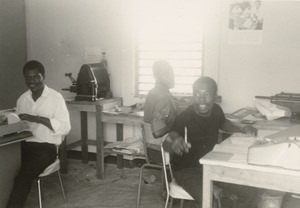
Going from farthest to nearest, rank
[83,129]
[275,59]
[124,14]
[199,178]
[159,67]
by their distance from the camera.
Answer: [83,129], [124,14], [275,59], [159,67], [199,178]

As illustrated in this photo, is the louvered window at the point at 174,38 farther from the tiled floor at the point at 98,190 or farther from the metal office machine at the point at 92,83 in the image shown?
the tiled floor at the point at 98,190

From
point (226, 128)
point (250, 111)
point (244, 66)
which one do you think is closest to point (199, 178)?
point (226, 128)

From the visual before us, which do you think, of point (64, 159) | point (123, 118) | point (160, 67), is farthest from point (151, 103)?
point (64, 159)

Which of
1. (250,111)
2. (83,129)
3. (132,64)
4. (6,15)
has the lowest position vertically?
(83,129)

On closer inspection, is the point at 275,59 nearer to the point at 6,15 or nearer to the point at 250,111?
the point at 250,111

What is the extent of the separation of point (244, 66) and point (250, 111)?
20.4 inches

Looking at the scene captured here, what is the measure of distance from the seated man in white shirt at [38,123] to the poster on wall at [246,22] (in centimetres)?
191

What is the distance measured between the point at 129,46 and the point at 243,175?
2.81 meters

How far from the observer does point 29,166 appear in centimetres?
305

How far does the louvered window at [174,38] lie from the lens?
4.29m

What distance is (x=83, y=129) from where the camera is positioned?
4891 millimetres

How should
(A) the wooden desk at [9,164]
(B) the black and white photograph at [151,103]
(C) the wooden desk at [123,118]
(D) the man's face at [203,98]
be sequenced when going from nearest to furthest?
(B) the black and white photograph at [151,103] → (D) the man's face at [203,98] → (A) the wooden desk at [9,164] → (C) the wooden desk at [123,118]

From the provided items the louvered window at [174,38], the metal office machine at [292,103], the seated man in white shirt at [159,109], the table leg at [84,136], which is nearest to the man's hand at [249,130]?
the seated man in white shirt at [159,109]

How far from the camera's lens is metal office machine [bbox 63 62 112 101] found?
4336 mm
